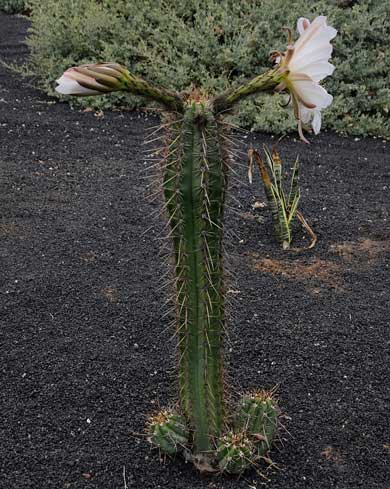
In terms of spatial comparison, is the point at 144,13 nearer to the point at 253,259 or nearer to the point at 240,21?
the point at 240,21

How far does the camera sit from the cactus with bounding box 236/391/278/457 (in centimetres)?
234

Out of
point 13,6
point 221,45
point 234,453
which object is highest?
point 13,6

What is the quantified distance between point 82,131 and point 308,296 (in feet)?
9.22

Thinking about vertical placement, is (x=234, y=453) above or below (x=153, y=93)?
below

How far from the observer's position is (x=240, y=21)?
21.6ft

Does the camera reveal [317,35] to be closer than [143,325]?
Yes

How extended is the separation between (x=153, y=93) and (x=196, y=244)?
45 cm

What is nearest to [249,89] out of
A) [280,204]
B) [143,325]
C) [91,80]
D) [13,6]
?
[91,80]

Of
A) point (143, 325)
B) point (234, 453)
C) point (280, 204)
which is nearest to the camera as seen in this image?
point (234, 453)

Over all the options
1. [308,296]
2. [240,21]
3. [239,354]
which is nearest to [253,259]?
[308,296]

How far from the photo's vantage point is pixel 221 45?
6395 mm

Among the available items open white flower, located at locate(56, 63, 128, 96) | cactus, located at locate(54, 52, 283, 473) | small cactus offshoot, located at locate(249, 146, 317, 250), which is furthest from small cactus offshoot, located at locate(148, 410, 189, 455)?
small cactus offshoot, located at locate(249, 146, 317, 250)

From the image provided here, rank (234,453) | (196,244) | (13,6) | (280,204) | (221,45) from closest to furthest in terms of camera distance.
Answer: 1. (196,244)
2. (234,453)
3. (280,204)
4. (221,45)
5. (13,6)

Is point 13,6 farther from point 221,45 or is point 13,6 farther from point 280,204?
point 280,204
